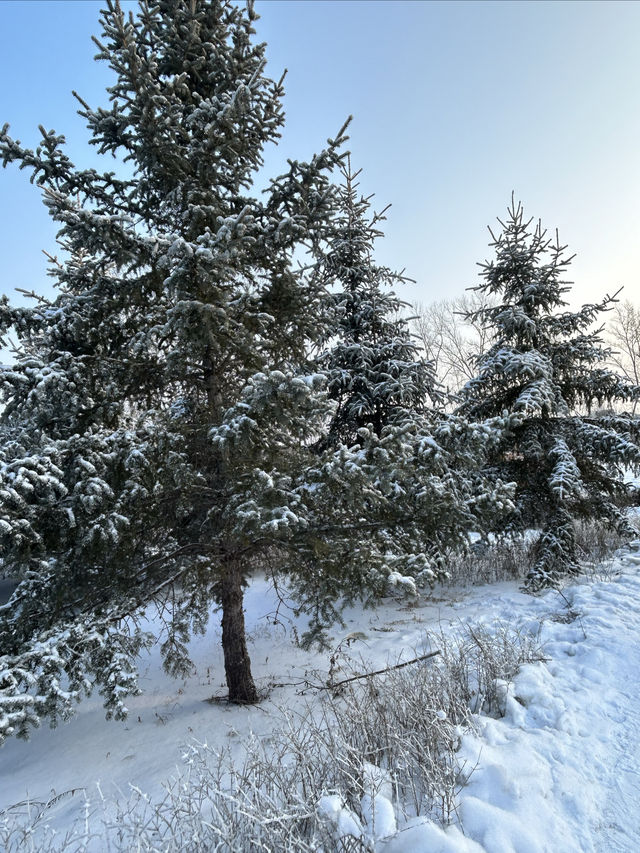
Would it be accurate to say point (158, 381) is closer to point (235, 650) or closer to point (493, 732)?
point (235, 650)

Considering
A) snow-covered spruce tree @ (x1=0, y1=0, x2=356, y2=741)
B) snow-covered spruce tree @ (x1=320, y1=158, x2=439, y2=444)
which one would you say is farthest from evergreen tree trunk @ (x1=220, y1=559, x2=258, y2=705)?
snow-covered spruce tree @ (x1=320, y1=158, x2=439, y2=444)

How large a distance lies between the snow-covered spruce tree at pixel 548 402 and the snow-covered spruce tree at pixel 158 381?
486 centimetres

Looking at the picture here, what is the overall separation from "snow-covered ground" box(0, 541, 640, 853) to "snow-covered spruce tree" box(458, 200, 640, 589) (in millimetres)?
1187

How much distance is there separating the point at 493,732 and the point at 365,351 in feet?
22.2

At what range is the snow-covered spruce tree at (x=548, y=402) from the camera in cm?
773

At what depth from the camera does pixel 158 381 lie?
544 cm

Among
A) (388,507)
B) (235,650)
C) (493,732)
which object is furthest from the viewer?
(235,650)

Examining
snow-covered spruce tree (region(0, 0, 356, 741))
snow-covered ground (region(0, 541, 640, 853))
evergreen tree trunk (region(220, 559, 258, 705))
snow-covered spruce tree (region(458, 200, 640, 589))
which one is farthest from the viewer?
snow-covered spruce tree (region(458, 200, 640, 589))

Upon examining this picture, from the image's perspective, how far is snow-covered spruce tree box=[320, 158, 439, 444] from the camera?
339 inches

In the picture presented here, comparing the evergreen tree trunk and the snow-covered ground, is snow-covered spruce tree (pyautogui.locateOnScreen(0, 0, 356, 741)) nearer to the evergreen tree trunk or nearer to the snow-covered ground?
the evergreen tree trunk

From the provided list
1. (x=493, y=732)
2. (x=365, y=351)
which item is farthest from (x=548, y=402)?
(x=493, y=732)

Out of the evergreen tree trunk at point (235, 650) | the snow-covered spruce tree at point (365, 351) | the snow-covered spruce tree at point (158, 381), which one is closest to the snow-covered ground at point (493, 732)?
the evergreen tree trunk at point (235, 650)

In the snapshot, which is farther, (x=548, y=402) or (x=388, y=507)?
(x=548, y=402)

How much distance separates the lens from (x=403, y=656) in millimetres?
5836
